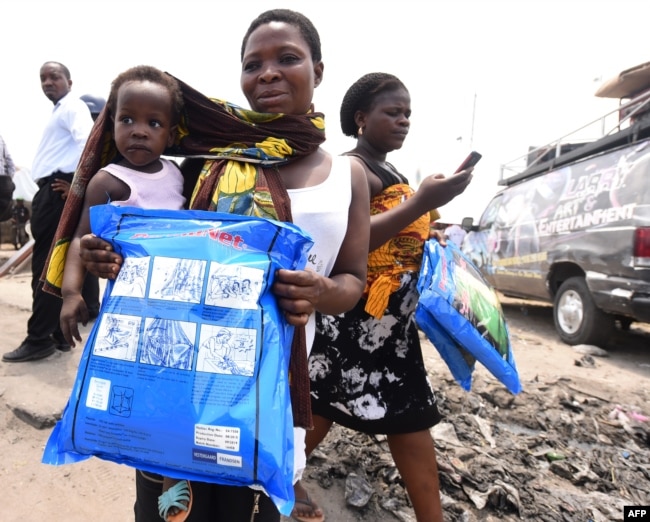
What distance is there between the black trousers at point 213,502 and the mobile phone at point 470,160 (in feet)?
3.98

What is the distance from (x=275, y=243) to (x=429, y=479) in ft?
4.10

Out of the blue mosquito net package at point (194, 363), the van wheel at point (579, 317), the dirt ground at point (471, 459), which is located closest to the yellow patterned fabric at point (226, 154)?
the blue mosquito net package at point (194, 363)

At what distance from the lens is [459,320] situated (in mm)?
1573

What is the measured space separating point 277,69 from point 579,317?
4.74m

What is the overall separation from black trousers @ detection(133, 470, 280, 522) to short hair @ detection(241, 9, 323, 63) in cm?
112

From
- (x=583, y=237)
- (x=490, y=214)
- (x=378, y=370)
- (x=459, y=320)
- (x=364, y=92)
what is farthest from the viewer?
(x=490, y=214)

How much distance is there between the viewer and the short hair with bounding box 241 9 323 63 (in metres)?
1.19

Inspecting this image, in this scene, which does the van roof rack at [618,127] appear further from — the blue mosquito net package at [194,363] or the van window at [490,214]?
the blue mosquito net package at [194,363]

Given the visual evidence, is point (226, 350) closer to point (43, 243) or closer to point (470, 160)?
point (470, 160)

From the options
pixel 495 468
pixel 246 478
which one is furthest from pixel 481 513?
pixel 246 478

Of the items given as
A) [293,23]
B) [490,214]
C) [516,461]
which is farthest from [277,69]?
[490,214]

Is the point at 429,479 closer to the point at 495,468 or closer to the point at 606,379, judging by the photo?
the point at 495,468

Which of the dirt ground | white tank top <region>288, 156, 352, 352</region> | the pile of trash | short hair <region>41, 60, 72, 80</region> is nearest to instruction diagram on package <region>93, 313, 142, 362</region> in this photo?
white tank top <region>288, 156, 352, 352</region>

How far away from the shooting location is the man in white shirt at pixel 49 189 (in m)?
3.07
